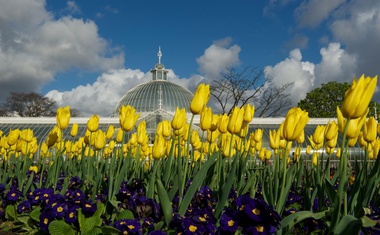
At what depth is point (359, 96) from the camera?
2184mm

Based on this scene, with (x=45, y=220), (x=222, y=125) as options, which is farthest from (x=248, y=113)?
(x=45, y=220)

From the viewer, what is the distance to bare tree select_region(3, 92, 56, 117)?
168ft

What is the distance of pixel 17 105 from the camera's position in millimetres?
51219

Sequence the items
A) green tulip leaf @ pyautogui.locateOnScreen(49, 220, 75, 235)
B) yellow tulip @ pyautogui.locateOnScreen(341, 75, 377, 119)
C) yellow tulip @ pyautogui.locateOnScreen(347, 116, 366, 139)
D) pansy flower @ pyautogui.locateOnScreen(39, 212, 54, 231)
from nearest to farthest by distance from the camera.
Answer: yellow tulip @ pyautogui.locateOnScreen(341, 75, 377, 119) → yellow tulip @ pyautogui.locateOnScreen(347, 116, 366, 139) → green tulip leaf @ pyautogui.locateOnScreen(49, 220, 75, 235) → pansy flower @ pyautogui.locateOnScreen(39, 212, 54, 231)

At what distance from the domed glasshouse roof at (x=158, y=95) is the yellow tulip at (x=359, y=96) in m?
46.7

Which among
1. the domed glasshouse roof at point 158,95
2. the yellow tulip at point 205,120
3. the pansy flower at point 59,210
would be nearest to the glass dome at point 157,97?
the domed glasshouse roof at point 158,95

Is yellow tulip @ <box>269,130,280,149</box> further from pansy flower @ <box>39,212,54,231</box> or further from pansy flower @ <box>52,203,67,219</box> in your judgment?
pansy flower @ <box>39,212,54,231</box>

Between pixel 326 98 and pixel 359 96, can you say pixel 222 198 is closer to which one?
pixel 359 96

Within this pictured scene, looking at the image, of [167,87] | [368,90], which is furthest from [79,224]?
[167,87]

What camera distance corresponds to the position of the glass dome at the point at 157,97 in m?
50.7

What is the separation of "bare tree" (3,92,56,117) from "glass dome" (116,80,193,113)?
10894 mm

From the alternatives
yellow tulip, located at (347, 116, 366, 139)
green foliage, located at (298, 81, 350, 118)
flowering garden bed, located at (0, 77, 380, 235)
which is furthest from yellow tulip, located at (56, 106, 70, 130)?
green foliage, located at (298, 81, 350, 118)

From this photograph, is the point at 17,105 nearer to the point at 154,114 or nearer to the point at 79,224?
the point at 154,114

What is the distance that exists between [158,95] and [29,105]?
17.9 meters
